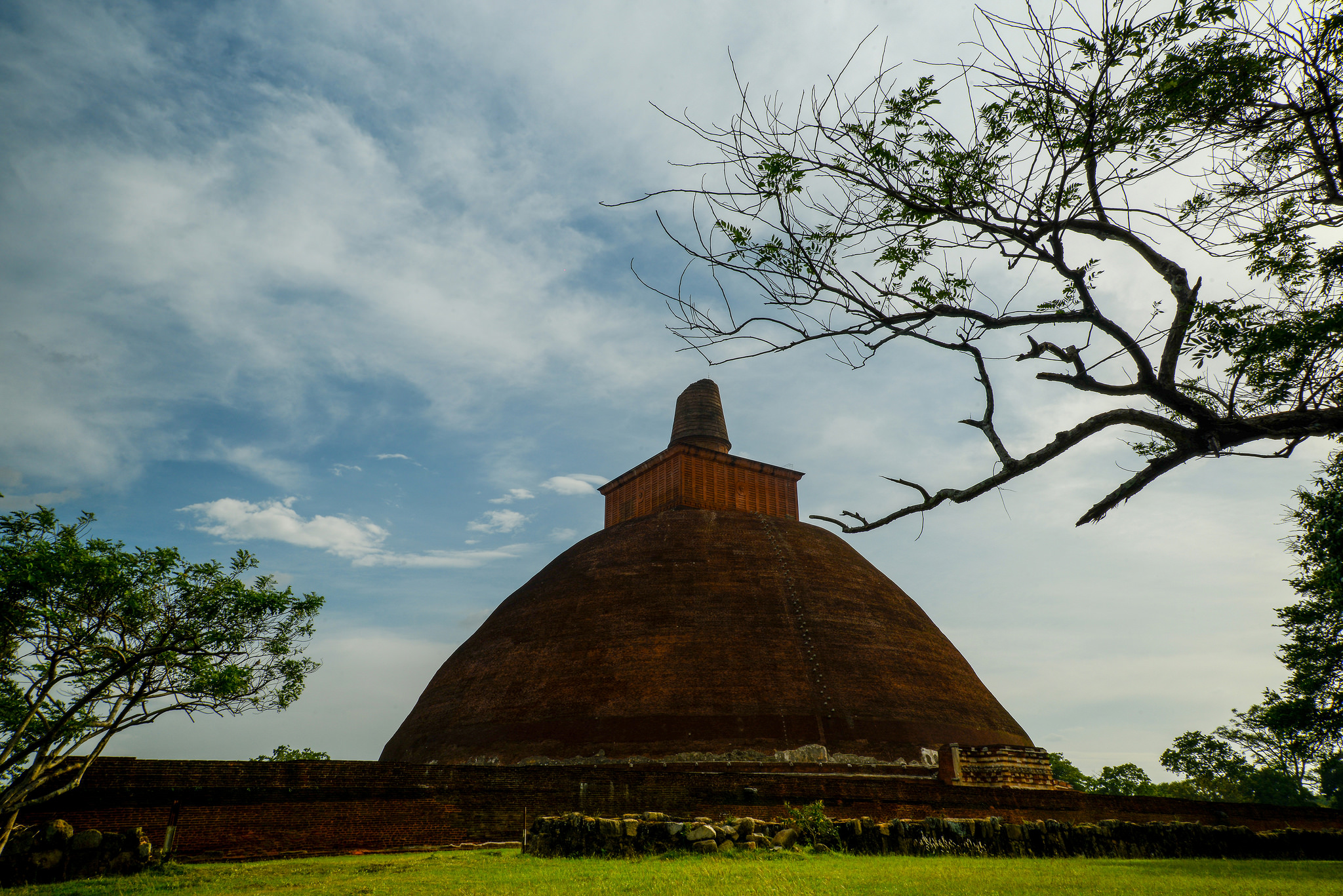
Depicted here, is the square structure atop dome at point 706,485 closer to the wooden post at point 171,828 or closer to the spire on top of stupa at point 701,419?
the spire on top of stupa at point 701,419

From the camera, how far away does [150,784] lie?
1012cm

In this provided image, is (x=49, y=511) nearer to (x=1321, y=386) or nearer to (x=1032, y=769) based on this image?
(x=1321, y=386)

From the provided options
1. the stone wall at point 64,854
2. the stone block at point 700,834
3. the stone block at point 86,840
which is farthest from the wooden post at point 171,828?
the stone block at point 700,834

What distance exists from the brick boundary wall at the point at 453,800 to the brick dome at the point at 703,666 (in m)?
1.04

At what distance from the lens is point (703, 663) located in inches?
673

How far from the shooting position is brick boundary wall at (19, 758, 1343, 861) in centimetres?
1014

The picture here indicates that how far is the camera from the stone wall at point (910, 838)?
358 inches

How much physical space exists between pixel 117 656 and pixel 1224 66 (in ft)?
45.9

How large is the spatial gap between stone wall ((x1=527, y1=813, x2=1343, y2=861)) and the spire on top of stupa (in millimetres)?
16784

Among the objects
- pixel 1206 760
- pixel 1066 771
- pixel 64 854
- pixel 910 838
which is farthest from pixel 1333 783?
pixel 64 854

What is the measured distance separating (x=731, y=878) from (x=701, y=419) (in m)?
21.1

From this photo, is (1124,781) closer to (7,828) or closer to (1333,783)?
(1333,783)

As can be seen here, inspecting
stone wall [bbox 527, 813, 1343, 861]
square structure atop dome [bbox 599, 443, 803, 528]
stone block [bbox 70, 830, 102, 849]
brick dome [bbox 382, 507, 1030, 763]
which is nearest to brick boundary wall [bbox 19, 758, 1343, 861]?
stone block [bbox 70, 830, 102, 849]

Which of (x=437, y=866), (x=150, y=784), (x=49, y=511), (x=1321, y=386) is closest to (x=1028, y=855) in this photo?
(x=1321, y=386)
